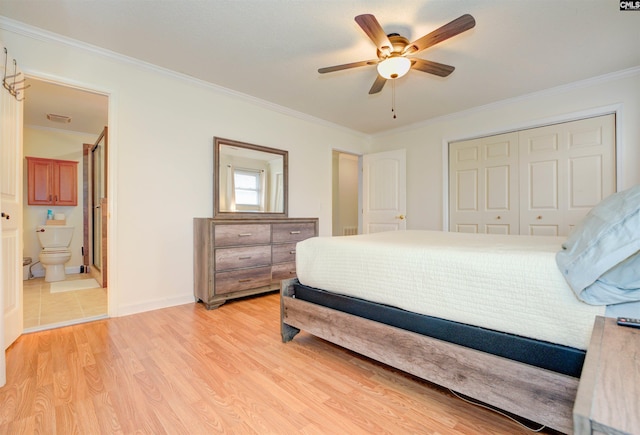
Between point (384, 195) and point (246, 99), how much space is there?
2.54 meters

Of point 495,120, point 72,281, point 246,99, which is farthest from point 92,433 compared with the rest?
point 495,120

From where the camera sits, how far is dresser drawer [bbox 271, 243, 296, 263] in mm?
3235

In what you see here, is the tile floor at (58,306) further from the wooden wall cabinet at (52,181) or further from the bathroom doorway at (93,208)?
the wooden wall cabinet at (52,181)

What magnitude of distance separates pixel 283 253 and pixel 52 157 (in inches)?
161

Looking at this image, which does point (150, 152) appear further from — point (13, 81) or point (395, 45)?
point (395, 45)

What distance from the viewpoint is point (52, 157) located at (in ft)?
14.5

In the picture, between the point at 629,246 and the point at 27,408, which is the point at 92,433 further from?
the point at 629,246

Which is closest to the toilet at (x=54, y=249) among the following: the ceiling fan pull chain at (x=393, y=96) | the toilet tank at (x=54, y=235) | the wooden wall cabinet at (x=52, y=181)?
the toilet tank at (x=54, y=235)

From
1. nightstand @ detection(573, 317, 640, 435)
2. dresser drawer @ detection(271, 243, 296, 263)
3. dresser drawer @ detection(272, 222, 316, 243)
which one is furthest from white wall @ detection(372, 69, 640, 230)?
nightstand @ detection(573, 317, 640, 435)

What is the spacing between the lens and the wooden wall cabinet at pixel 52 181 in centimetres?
424

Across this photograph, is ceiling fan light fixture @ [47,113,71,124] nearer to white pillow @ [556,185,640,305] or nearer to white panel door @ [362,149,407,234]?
white panel door @ [362,149,407,234]

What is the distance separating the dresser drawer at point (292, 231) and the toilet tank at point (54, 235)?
3.51 m

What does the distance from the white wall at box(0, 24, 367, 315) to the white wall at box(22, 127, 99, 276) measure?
285 cm

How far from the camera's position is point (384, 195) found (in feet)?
15.4
